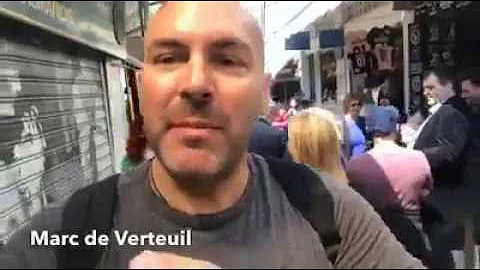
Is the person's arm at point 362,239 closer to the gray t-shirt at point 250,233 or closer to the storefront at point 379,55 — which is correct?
the gray t-shirt at point 250,233

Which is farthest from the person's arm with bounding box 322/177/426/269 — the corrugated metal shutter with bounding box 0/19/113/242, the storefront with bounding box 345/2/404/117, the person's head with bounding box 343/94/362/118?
the storefront with bounding box 345/2/404/117

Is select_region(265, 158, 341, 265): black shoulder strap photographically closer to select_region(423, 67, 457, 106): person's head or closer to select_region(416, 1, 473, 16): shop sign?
select_region(423, 67, 457, 106): person's head

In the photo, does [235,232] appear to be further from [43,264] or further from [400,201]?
[400,201]

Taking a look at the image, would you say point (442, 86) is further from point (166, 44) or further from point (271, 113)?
point (166, 44)

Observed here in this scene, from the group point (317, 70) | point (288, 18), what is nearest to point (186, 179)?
point (288, 18)

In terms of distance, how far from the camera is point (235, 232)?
1374mm

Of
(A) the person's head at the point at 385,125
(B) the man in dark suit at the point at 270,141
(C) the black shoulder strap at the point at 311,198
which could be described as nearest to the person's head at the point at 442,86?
(A) the person's head at the point at 385,125

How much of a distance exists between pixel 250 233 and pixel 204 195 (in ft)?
0.29

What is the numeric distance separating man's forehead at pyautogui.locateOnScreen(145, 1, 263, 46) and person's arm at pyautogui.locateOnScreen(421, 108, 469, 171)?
311 centimetres

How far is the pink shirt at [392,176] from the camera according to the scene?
4.01m

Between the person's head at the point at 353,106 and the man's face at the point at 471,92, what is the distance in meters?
4.63

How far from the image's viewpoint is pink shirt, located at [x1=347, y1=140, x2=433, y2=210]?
401cm

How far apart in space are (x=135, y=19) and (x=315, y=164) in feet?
19.9

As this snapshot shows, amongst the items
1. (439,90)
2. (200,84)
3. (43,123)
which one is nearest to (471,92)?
(439,90)
